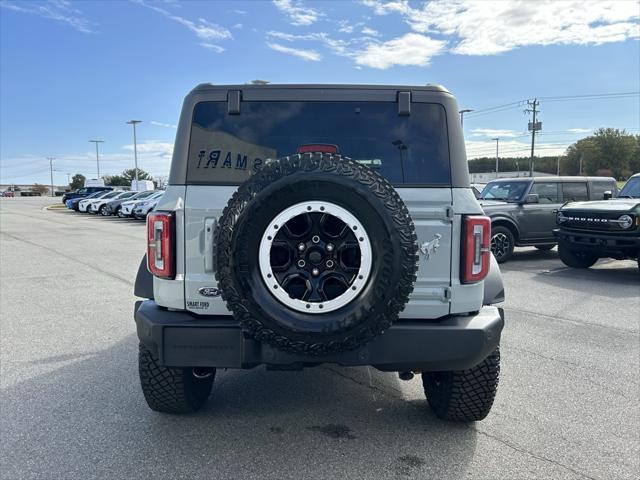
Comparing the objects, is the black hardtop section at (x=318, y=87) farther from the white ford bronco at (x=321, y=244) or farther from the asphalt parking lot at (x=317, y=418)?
the asphalt parking lot at (x=317, y=418)

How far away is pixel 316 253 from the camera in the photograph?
7.99ft

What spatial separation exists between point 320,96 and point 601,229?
7.25m

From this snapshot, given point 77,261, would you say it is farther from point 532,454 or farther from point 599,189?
point 599,189

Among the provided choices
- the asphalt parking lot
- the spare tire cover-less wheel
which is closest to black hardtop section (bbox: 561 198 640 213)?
the asphalt parking lot

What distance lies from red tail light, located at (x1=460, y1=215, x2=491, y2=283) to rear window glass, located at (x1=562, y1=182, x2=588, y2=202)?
9.52m

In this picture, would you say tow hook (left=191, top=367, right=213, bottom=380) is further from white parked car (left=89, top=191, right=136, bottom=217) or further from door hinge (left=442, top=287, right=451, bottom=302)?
white parked car (left=89, top=191, right=136, bottom=217)

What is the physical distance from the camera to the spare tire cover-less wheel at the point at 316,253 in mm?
2387

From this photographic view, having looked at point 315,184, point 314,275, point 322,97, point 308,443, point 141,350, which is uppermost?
point 322,97

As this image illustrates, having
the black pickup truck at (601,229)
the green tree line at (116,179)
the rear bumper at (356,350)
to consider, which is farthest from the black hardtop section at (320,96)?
the green tree line at (116,179)

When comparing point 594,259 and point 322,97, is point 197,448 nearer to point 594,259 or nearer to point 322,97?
point 322,97

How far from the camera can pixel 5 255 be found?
38.1ft

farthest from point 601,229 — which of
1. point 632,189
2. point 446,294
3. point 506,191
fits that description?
point 446,294

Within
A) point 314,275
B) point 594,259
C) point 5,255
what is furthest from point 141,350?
point 5,255

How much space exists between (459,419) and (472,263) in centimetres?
111
